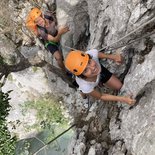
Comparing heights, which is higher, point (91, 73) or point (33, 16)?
point (91, 73)

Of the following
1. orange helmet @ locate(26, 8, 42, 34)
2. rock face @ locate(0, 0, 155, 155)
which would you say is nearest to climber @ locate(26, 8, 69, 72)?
orange helmet @ locate(26, 8, 42, 34)

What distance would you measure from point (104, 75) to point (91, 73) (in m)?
0.75

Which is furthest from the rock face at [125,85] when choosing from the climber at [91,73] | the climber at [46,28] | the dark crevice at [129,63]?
the climber at [46,28]

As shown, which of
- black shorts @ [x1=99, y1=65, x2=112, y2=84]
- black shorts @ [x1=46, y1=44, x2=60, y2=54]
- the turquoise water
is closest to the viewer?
black shorts @ [x1=99, y1=65, x2=112, y2=84]

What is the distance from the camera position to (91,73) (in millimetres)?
7098

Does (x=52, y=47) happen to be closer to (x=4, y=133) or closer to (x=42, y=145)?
(x=4, y=133)

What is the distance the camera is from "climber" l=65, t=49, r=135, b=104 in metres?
7.01

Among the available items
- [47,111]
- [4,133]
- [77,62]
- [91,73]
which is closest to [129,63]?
[91,73]

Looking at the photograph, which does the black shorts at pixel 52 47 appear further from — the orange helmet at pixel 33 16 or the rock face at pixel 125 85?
the rock face at pixel 125 85

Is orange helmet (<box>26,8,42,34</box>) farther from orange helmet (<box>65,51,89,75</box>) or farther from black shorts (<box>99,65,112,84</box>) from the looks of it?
orange helmet (<box>65,51,89,75</box>)

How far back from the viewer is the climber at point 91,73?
23.0ft

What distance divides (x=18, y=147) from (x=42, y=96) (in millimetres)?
1959

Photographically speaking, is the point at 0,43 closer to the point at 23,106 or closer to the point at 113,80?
the point at 23,106

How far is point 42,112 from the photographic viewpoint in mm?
13664
